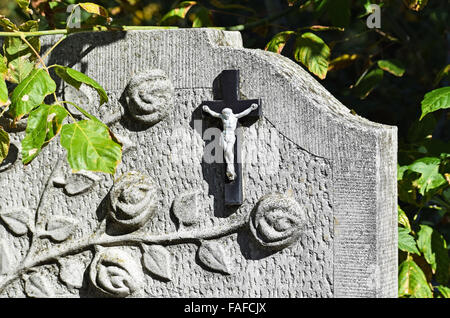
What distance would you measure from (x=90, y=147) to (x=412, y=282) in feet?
4.38

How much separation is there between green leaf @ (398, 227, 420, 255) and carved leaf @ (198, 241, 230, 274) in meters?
0.69

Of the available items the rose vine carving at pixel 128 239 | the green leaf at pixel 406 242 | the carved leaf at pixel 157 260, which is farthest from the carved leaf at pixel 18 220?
the green leaf at pixel 406 242

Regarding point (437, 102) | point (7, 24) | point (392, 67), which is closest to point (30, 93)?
point (7, 24)

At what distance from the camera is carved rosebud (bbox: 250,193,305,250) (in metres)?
2.15

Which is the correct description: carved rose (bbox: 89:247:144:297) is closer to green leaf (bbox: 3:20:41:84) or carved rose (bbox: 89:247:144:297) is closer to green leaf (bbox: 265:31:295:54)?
green leaf (bbox: 3:20:41:84)

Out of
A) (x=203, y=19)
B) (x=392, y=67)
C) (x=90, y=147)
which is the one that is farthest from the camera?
(x=392, y=67)

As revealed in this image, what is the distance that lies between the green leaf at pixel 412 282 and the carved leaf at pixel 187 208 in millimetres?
837

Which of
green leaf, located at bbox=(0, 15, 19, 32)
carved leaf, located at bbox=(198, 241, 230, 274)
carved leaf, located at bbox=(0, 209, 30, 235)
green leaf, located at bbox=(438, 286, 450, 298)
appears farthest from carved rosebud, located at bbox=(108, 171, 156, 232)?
green leaf, located at bbox=(438, 286, 450, 298)

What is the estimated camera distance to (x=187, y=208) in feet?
7.48

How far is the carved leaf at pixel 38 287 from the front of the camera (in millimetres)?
2418

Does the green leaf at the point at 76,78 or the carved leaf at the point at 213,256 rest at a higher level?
the green leaf at the point at 76,78

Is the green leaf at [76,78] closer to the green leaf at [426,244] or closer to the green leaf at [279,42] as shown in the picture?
the green leaf at [279,42]

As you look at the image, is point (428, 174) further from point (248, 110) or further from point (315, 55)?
point (248, 110)
